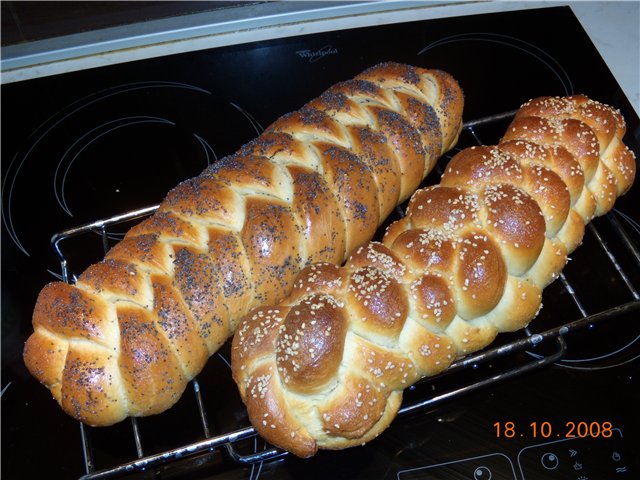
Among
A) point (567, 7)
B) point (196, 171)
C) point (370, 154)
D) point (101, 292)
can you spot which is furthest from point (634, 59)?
point (101, 292)

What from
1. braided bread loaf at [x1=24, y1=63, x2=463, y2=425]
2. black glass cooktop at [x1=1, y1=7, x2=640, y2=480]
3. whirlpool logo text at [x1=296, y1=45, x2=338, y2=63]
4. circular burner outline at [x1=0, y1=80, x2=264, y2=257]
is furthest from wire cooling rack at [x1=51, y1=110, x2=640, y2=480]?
whirlpool logo text at [x1=296, y1=45, x2=338, y2=63]

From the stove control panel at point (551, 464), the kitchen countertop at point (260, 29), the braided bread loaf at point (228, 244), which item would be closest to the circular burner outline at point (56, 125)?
the kitchen countertop at point (260, 29)

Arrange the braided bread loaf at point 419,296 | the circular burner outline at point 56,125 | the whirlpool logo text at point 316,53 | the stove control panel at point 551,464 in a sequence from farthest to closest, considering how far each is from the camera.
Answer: the whirlpool logo text at point 316,53
the circular burner outline at point 56,125
the stove control panel at point 551,464
the braided bread loaf at point 419,296

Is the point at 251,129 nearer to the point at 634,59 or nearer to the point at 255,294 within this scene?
the point at 255,294

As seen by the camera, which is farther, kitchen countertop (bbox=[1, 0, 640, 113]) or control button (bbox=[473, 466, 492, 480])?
kitchen countertop (bbox=[1, 0, 640, 113])

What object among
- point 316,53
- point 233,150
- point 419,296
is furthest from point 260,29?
point 419,296

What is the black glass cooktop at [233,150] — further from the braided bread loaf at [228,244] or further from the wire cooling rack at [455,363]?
the braided bread loaf at [228,244]

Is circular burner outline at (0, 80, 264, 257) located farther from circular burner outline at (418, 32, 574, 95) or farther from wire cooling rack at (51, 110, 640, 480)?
circular burner outline at (418, 32, 574, 95)
